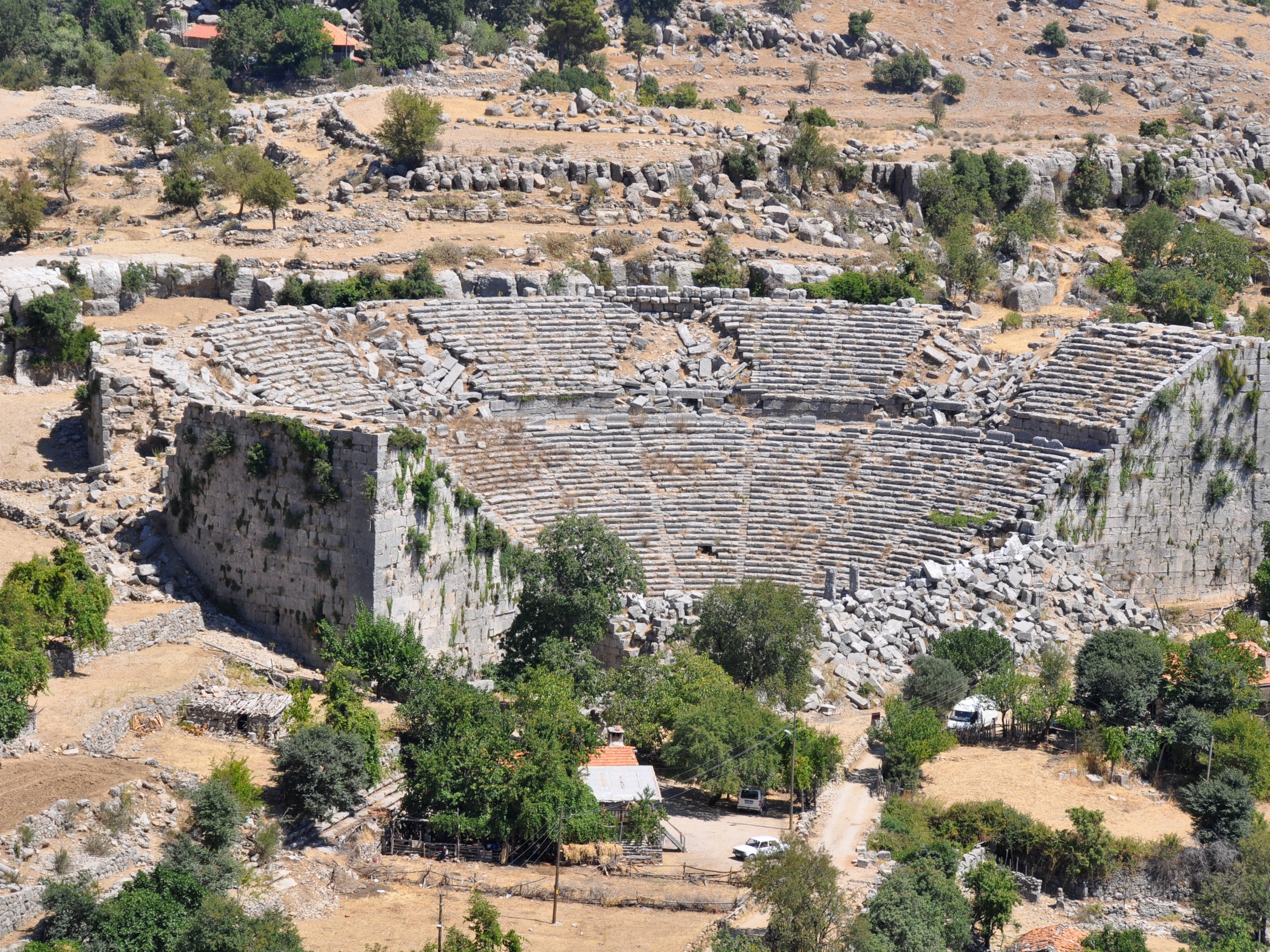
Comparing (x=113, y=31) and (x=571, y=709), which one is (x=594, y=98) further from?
(x=571, y=709)

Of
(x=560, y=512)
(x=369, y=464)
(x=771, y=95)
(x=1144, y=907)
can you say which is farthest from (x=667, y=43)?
(x=1144, y=907)

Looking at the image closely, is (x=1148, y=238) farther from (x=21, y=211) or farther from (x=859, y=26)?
(x=21, y=211)

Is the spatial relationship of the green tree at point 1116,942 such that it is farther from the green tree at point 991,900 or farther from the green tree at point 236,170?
the green tree at point 236,170

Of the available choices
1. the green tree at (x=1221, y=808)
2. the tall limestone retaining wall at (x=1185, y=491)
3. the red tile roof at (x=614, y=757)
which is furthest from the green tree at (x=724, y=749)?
the tall limestone retaining wall at (x=1185, y=491)

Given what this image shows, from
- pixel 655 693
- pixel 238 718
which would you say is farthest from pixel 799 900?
pixel 238 718

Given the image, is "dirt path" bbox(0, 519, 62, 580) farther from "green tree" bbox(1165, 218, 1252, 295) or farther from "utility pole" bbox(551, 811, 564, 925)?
"green tree" bbox(1165, 218, 1252, 295)

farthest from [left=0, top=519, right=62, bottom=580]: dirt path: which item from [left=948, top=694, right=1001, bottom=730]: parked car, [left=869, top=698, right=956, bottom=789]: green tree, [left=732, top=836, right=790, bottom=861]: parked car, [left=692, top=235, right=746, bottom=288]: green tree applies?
[left=692, top=235, right=746, bottom=288]: green tree
